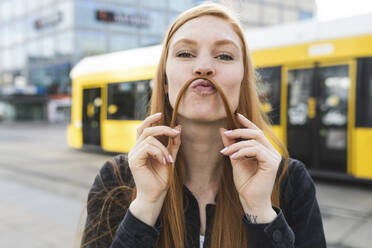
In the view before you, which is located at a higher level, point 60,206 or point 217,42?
point 217,42

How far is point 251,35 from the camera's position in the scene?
282 inches

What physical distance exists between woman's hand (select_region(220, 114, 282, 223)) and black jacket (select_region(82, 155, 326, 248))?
0.05m

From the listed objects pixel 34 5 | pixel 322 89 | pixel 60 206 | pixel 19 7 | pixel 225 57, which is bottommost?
pixel 60 206

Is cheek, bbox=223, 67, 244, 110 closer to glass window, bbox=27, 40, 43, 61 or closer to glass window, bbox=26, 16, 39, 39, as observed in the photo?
glass window, bbox=27, 40, 43, 61

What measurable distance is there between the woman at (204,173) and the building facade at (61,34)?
25935 millimetres

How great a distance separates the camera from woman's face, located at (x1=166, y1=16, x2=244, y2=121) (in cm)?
114

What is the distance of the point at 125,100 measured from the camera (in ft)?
30.5

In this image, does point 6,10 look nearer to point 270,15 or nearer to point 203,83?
point 270,15

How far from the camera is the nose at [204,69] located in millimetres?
1117

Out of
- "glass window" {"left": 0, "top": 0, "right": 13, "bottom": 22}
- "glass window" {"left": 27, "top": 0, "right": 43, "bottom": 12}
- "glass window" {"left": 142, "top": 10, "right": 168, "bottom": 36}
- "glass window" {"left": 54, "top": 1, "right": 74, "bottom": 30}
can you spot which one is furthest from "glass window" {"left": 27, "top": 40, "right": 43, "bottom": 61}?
"glass window" {"left": 142, "top": 10, "right": 168, "bottom": 36}

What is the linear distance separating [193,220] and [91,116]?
966 centimetres


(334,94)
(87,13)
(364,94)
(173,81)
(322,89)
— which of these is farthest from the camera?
(87,13)

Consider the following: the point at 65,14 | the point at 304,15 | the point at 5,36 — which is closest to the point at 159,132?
the point at 65,14

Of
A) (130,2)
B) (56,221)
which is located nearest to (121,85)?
(56,221)
